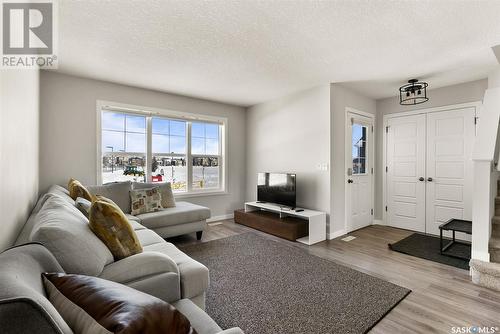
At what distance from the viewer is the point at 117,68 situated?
3.26 meters

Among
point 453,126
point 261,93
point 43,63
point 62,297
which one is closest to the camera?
point 62,297

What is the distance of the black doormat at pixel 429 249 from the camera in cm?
295

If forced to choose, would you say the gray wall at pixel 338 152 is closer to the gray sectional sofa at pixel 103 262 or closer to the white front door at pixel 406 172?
the white front door at pixel 406 172

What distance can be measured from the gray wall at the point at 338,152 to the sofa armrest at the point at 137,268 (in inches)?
118

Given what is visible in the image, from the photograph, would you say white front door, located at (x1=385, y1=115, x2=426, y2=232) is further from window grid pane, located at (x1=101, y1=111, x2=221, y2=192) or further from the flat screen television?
window grid pane, located at (x1=101, y1=111, x2=221, y2=192)

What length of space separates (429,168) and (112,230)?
475cm

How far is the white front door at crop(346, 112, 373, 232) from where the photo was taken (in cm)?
420

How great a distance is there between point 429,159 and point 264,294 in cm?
376

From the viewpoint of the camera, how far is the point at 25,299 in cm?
57

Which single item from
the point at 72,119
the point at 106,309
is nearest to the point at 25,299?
the point at 106,309

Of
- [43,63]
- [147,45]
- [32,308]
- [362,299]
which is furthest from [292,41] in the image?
[43,63]

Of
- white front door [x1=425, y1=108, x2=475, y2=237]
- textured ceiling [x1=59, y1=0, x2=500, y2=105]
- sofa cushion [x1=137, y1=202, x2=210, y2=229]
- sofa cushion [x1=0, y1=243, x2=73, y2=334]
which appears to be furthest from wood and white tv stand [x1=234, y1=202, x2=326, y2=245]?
sofa cushion [x1=0, y1=243, x2=73, y2=334]

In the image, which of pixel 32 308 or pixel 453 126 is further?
pixel 453 126

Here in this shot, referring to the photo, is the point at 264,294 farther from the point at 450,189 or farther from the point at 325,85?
the point at 450,189
